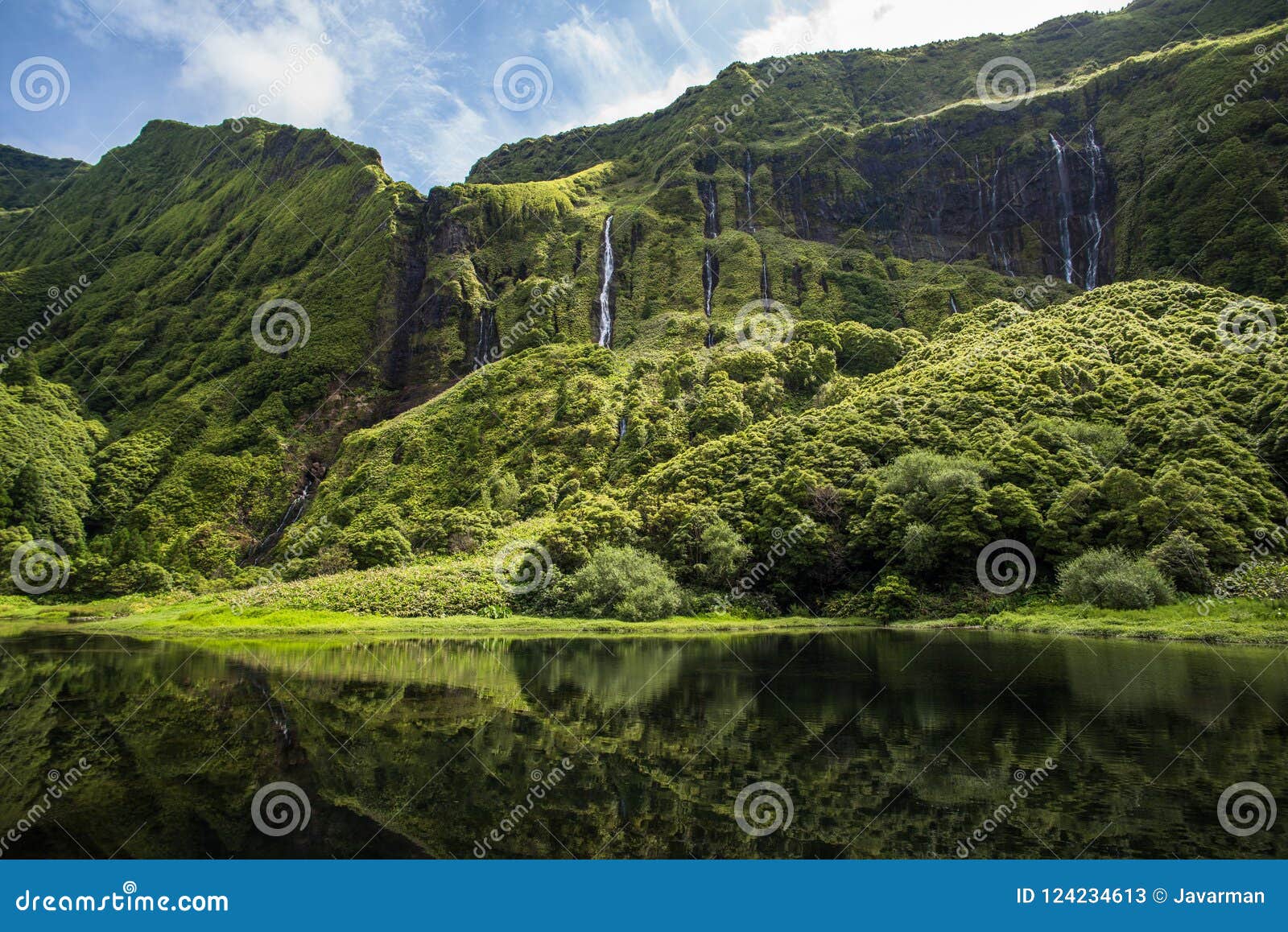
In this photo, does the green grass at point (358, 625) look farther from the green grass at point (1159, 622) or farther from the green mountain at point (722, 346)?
the green grass at point (1159, 622)

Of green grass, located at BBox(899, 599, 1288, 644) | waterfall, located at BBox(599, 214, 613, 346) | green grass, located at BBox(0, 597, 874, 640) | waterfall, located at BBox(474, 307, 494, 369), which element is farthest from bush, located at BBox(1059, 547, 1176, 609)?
waterfall, located at BBox(474, 307, 494, 369)

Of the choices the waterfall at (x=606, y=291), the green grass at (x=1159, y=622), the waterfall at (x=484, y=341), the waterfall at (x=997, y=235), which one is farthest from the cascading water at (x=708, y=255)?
the green grass at (x=1159, y=622)

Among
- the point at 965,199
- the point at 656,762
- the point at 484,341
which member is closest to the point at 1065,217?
the point at 965,199

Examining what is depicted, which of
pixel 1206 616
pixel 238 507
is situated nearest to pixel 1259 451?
pixel 1206 616

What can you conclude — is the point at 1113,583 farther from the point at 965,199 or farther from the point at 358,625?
the point at 965,199

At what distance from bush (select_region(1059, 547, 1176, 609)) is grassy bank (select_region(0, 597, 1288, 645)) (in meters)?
1.17

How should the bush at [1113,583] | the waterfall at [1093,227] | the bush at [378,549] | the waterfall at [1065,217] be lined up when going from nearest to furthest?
the bush at [1113,583], the bush at [378,549], the waterfall at [1093,227], the waterfall at [1065,217]

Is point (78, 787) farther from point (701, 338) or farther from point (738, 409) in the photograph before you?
point (701, 338)

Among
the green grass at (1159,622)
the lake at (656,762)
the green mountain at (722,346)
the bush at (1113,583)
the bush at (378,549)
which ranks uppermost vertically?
the green mountain at (722,346)

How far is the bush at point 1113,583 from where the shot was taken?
153 feet

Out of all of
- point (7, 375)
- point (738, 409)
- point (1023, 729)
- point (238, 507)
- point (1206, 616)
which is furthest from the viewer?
point (7, 375)

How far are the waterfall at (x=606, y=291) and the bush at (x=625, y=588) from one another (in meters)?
67.6

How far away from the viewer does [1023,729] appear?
18625 mm

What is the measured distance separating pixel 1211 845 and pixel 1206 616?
126ft
